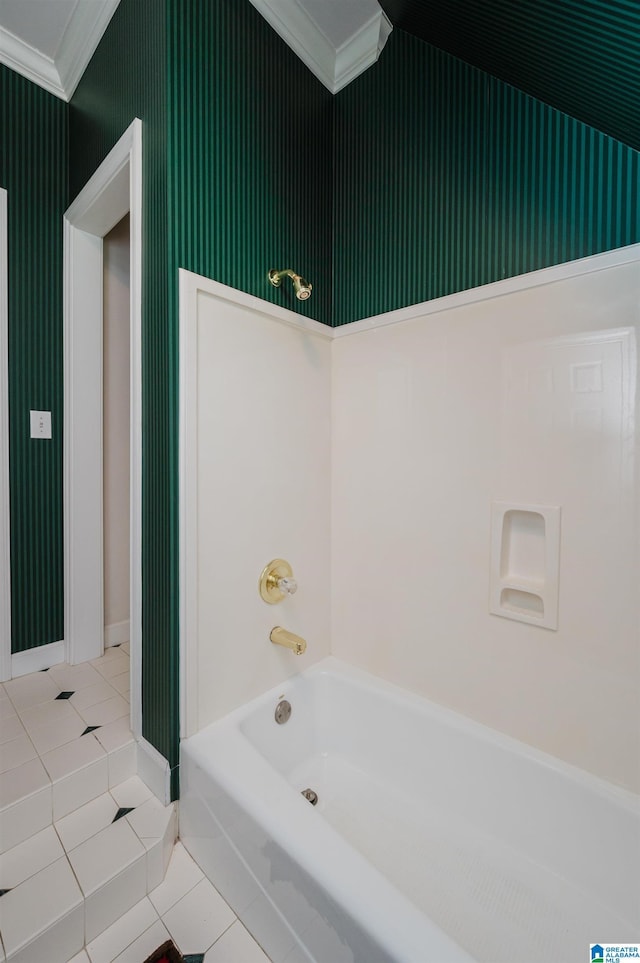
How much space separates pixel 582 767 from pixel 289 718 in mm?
963

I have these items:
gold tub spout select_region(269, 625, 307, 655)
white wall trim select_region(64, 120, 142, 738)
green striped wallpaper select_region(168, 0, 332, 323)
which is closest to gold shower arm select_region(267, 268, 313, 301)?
green striped wallpaper select_region(168, 0, 332, 323)

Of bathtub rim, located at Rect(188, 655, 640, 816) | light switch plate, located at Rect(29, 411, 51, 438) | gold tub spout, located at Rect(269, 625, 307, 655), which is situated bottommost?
bathtub rim, located at Rect(188, 655, 640, 816)

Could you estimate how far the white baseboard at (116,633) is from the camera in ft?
6.67

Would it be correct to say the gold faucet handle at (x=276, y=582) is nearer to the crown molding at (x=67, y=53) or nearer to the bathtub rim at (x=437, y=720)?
the bathtub rim at (x=437, y=720)

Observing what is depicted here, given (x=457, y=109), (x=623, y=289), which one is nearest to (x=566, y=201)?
(x=623, y=289)

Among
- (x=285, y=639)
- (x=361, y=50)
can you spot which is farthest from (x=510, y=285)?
(x=285, y=639)

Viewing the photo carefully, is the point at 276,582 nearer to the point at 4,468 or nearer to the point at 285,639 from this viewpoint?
the point at 285,639

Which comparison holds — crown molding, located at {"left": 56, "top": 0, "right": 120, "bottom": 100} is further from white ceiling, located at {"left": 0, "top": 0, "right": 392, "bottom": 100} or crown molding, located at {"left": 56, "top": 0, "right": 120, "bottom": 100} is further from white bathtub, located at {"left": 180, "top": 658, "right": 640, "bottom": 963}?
white bathtub, located at {"left": 180, "top": 658, "right": 640, "bottom": 963}

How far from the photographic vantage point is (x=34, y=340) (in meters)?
1.78

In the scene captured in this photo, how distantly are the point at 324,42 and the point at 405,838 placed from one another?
299 cm

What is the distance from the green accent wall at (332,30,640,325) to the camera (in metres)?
1.12

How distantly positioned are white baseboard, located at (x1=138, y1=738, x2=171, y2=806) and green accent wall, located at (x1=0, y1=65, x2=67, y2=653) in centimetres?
85

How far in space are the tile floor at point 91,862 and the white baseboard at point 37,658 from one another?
0.35 meters

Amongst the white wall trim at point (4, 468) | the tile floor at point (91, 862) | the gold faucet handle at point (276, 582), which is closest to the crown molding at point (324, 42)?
the white wall trim at point (4, 468)
